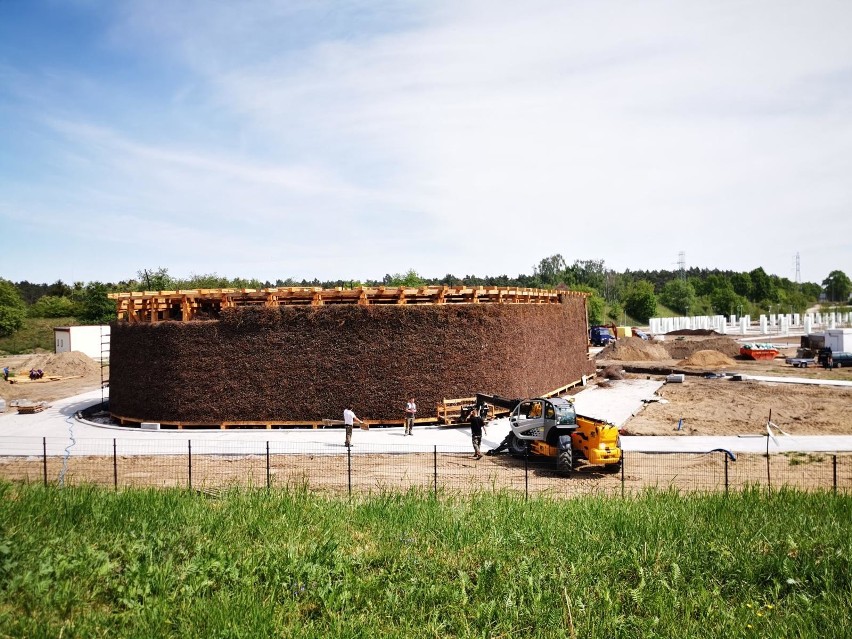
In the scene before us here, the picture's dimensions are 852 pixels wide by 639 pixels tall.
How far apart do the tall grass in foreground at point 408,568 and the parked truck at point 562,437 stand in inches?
234

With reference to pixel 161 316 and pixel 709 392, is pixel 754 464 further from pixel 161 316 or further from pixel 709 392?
pixel 161 316

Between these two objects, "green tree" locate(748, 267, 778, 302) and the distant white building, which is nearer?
the distant white building

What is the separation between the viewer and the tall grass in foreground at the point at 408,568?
6730 millimetres

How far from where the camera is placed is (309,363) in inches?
992

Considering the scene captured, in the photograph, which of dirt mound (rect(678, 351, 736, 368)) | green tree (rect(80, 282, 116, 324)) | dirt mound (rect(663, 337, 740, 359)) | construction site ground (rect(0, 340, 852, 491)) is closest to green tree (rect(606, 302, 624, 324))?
dirt mound (rect(663, 337, 740, 359))

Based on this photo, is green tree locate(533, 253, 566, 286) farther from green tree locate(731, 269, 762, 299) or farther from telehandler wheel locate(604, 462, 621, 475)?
telehandler wheel locate(604, 462, 621, 475)

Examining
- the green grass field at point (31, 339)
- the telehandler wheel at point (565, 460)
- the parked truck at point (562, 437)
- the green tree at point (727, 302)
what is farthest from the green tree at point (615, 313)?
the telehandler wheel at point (565, 460)

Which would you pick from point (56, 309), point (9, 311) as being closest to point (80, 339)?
point (9, 311)

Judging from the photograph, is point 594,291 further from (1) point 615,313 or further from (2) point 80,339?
(2) point 80,339

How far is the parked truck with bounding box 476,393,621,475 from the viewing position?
16.6 m

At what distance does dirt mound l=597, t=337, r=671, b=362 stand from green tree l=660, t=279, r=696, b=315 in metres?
62.6

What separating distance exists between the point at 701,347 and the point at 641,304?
1992 inches

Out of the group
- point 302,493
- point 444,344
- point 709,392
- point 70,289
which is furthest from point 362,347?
point 70,289

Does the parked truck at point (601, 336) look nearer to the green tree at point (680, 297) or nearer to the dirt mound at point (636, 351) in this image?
the dirt mound at point (636, 351)
